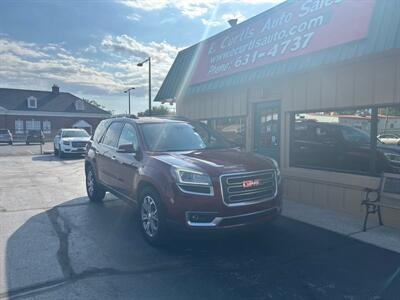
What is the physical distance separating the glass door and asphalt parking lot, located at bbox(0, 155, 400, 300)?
2744 mm

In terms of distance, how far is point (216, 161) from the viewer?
4762 millimetres

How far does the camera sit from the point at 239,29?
9.30 metres

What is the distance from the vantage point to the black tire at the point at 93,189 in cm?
767

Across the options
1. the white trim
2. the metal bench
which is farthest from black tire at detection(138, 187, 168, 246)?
the white trim

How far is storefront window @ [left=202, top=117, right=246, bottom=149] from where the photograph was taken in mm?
9750

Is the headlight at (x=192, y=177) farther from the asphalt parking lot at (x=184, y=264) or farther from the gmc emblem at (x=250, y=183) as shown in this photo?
the asphalt parking lot at (x=184, y=264)

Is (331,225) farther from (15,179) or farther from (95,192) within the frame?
(15,179)

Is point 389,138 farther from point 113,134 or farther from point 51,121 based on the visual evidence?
point 51,121

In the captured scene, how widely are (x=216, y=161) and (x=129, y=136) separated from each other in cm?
208

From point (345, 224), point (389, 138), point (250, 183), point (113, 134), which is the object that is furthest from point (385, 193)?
point (113, 134)

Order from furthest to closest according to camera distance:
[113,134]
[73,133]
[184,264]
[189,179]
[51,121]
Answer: [51,121] < [73,133] < [113,134] < [189,179] < [184,264]

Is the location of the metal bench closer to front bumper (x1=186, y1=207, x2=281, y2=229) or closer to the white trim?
front bumper (x1=186, y1=207, x2=281, y2=229)

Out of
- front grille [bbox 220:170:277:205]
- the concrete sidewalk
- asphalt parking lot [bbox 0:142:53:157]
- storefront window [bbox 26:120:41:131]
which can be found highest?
storefront window [bbox 26:120:41:131]

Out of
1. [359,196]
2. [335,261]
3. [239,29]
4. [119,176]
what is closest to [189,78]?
[239,29]
